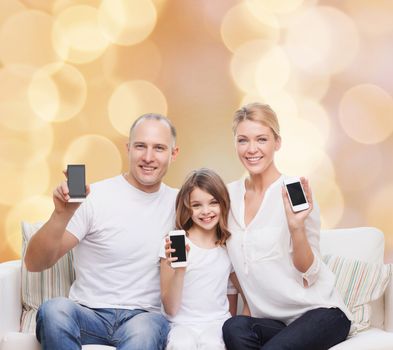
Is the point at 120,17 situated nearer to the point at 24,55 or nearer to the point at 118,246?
the point at 24,55

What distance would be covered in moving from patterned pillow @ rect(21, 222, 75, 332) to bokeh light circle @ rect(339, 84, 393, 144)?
62.1 inches

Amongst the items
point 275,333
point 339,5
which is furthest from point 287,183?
point 339,5

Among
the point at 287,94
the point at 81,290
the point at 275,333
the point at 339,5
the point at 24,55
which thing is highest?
the point at 339,5

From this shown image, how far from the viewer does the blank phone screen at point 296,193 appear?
1.91m

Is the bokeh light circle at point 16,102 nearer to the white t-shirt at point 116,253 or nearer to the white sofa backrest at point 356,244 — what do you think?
the white t-shirt at point 116,253

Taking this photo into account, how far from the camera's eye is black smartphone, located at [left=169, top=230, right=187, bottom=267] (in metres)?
1.94

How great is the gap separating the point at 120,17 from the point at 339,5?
109 cm

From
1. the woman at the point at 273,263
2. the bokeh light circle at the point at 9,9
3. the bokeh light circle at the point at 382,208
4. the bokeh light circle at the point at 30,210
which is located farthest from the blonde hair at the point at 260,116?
the bokeh light circle at the point at 9,9

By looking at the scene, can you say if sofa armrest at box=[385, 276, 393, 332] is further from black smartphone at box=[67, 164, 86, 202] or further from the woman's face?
black smartphone at box=[67, 164, 86, 202]

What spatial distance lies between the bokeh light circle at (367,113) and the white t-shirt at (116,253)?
4.39 feet

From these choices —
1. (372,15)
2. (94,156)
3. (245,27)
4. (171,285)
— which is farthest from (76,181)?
(372,15)

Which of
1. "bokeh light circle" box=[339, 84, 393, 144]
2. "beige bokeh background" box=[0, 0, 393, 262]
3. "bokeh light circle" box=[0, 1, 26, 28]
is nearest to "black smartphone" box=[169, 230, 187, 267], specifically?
"beige bokeh background" box=[0, 0, 393, 262]

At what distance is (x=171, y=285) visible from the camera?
2016 mm

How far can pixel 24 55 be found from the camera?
312cm
